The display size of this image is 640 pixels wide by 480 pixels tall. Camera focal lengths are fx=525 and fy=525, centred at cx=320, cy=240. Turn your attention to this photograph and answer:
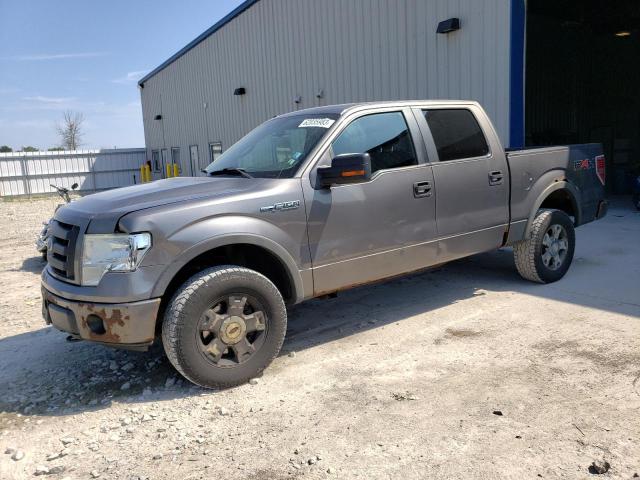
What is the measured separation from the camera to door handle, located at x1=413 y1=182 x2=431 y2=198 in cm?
443

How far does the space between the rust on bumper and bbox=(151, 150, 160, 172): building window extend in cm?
2669

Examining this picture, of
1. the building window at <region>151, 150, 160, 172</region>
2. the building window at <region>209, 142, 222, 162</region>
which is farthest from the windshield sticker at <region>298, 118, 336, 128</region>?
the building window at <region>151, 150, 160, 172</region>

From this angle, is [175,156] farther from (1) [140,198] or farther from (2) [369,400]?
(2) [369,400]

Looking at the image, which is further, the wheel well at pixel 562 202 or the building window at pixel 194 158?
the building window at pixel 194 158

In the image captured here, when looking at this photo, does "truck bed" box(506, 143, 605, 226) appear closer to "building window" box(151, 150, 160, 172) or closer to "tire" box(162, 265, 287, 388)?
"tire" box(162, 265, 287, 388)

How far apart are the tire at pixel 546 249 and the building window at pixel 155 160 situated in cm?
2585

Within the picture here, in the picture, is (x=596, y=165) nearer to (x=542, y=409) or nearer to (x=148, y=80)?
(x=542, y=409)

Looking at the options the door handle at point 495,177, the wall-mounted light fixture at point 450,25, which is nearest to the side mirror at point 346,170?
the door handle at point 495,177

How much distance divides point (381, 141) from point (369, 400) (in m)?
2.12

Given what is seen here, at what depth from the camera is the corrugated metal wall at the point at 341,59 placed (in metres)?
8.59

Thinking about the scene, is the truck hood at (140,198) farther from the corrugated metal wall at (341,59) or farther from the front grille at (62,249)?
the corrugated metal wall at (341,59)

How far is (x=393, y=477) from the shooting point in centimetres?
262

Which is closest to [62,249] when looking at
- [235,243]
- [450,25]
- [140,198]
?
[140,198]

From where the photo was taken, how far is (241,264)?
13.3ft
